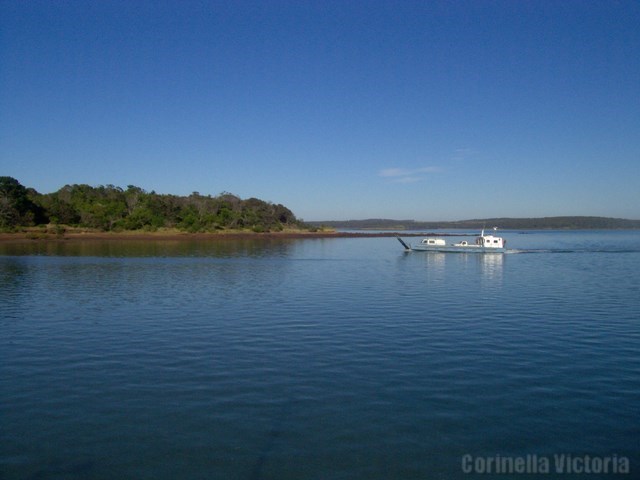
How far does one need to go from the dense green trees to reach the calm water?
8704 cm

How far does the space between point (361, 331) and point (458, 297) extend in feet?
36.4

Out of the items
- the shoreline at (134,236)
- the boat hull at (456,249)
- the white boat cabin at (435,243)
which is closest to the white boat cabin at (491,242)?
the boat hull at (456,249)

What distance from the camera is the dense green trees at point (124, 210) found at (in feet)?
334

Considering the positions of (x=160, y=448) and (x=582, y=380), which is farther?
(x=582, y=380)

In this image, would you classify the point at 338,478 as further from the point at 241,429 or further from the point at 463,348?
the point at 463,348

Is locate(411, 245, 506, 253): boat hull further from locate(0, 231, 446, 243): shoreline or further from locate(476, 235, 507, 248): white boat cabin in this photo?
locate(0, 231, 446, 243): shoreline

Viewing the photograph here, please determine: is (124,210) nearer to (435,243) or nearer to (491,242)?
(435,243)

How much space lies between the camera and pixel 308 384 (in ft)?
42.8

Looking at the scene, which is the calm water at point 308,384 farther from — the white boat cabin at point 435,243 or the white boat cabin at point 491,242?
the white boat cabin at point 435,243

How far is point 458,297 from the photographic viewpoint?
93.9ft

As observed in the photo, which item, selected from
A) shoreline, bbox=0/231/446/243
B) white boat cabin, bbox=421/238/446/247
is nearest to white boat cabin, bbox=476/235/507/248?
white boat cabin, bbox=421/238/446/247

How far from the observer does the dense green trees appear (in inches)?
4006

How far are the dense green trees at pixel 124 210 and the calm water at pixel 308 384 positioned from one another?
87037 millimetres

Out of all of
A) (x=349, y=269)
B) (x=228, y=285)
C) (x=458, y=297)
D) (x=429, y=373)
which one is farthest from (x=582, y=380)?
(x=349, y=269)
